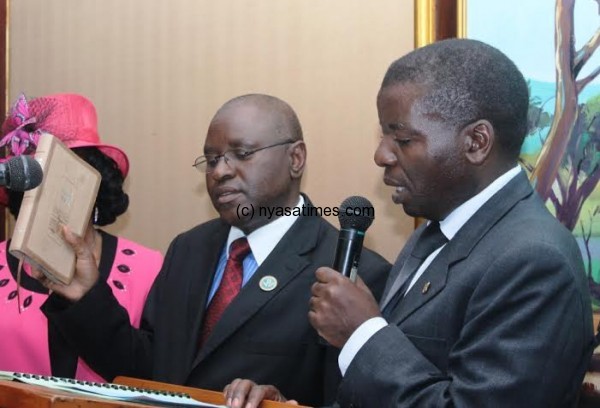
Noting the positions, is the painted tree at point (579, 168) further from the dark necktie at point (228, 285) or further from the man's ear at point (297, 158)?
the dark necktie at point (228, 285)

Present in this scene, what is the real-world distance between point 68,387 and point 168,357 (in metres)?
0.87

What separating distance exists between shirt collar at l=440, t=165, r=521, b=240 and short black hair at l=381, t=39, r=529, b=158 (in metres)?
0.06

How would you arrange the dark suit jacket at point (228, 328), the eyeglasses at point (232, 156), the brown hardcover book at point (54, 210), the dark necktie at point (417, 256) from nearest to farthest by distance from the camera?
1. the dark necktie at point (417, 256)
2. the brown hardcover book at point (54, 210)
3. the dark suit jacket at point (228, 328)
4. the eyeglasses at point (232, 156)

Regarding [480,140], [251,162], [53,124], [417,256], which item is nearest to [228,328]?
[251,162]

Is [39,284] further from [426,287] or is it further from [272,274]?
[426,287]

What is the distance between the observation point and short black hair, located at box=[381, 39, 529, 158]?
1.84 m

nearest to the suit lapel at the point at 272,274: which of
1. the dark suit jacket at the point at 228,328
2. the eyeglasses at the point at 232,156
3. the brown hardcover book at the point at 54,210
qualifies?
the dark suit jacket at the point at 228,328

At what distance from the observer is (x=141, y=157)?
3.71 meters

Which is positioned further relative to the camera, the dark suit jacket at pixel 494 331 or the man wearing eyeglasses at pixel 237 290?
the man wearing eyeglasses at pixel 237 290

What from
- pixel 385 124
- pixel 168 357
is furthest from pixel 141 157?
pixel 385 124

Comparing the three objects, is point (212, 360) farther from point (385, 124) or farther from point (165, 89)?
point (165, 89)

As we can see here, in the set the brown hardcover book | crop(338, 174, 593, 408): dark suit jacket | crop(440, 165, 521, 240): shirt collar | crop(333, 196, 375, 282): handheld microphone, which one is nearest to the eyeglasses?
the brown hardcover book

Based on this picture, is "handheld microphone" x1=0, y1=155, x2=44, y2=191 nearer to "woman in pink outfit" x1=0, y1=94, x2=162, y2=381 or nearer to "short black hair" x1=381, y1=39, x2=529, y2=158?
"short black hair" x1=381, y1=39, x2=529, y2=158

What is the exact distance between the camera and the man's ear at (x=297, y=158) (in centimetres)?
264
